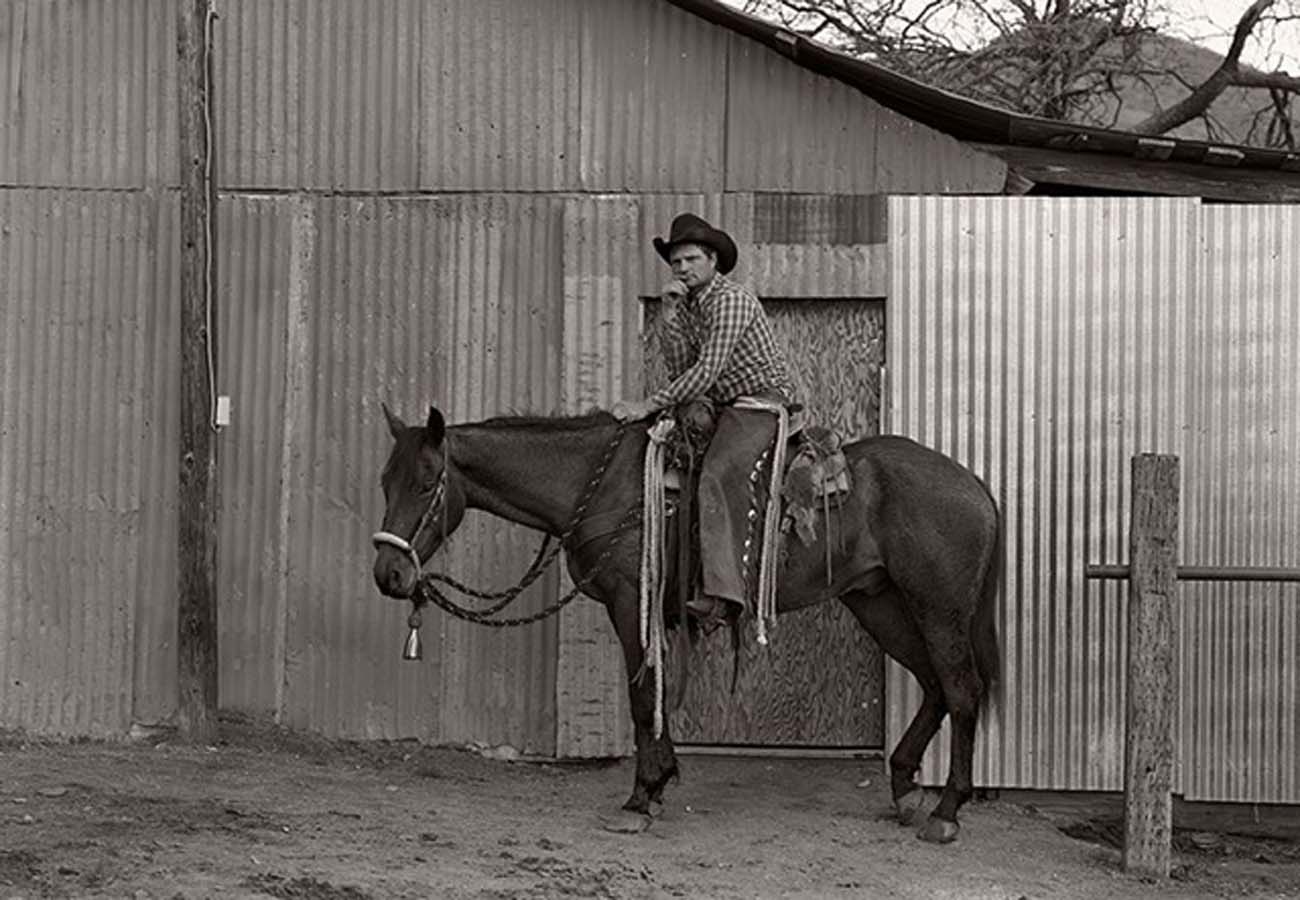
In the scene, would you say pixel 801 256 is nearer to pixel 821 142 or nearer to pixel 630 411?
pixel 821 142

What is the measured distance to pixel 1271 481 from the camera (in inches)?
334

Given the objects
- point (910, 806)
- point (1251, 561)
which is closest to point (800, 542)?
point (910, 806)

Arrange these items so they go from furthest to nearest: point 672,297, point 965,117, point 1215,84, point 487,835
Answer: point 1215,84 → point 965,117 → point 672,297 → point 487,835

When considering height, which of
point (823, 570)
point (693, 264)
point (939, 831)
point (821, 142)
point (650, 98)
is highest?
point (650, 98)

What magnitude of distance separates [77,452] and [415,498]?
2.59 m

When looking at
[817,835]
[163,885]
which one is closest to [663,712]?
[817,835]

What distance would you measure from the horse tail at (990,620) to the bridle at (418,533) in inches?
98.3

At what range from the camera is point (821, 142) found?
8.85 metres

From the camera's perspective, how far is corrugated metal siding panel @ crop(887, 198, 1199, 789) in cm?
846

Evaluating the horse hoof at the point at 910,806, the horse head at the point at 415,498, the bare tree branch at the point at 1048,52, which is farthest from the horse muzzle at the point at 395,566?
the bare tree branch at the point at 1048,52

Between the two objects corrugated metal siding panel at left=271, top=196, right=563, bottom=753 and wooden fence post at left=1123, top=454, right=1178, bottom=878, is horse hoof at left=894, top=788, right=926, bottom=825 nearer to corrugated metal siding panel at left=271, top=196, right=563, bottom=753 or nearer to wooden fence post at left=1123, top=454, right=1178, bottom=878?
wooden fence post at left=1123, top=454, right=1178, bottom=878

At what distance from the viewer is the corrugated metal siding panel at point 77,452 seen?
354 inches

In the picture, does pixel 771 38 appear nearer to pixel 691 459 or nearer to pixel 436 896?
pixel 691 459

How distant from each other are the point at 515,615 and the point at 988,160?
11.3 feet
